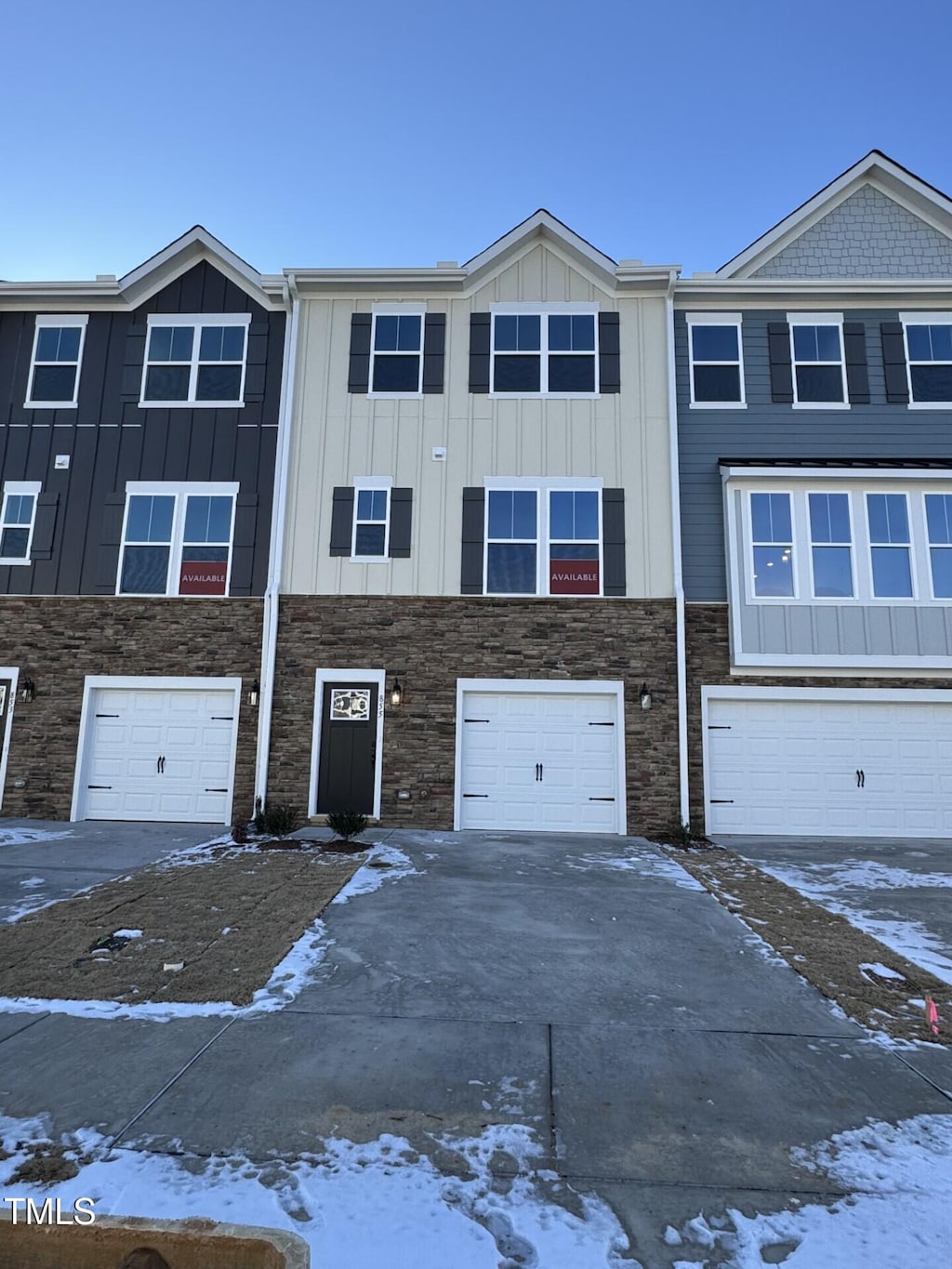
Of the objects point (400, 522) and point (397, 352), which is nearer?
point (400, 522)

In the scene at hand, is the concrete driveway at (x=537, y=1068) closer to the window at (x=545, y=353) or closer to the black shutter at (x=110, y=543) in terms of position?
the black shutter at (x=110, y=543)

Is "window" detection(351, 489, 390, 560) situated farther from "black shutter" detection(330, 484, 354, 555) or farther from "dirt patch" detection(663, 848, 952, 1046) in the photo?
"dirt patch" detection(663, 848, 952, 1046)

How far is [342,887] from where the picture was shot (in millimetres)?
7125

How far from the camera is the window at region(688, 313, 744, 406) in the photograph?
38.7 feet

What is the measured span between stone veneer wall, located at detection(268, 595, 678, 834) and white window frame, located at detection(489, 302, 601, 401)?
11.4 feet

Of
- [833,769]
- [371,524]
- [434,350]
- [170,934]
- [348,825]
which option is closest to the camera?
[170,934]

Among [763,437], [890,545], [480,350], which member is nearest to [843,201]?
[763,437]

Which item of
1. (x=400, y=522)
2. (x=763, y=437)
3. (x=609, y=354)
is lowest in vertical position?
(x=400, y=522)

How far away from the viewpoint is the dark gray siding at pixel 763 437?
1136 centimetres

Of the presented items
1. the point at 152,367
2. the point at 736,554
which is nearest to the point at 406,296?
the point at 152,367

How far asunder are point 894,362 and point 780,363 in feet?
6.06

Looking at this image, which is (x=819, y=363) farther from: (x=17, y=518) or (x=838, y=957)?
(x=17, y=518)

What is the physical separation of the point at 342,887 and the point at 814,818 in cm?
758

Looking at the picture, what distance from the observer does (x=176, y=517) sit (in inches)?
460
